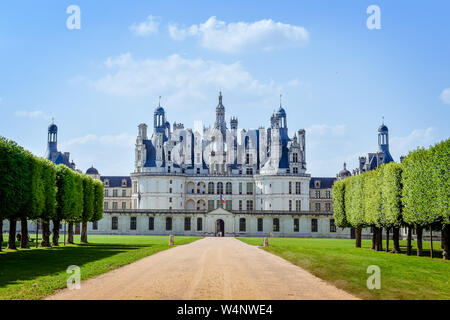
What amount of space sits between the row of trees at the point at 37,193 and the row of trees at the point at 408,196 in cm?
2888

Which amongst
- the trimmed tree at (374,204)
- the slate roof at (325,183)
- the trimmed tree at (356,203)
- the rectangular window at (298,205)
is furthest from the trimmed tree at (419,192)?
the slate roof at (325,183)

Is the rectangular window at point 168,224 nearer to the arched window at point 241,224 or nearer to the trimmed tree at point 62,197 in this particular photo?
the arched window at point 241,224

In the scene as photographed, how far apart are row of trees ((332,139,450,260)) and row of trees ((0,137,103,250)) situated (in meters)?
28.9

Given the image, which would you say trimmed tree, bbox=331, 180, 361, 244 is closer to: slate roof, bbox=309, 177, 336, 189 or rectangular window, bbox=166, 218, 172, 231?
rectangular window, bbox=166, 218, 172, 231

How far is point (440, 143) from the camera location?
37.3 m

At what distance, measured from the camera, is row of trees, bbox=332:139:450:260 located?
36062 millimetres

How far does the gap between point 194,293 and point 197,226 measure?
79.0 meters

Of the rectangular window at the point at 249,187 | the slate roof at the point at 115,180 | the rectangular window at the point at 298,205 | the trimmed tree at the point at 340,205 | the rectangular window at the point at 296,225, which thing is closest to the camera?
the trimmed tree at the point at 340,205

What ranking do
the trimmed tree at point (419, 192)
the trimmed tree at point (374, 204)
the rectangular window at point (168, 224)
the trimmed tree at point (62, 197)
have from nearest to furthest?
1. the trimmed tree at point (419, 192)
2. the trimmed tree at point (374, 204)
3. the trimmed tree at point (62, 197)
4. the rectangular window at point (168, 224)

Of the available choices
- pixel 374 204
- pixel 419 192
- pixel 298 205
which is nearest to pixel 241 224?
pixel 298 205

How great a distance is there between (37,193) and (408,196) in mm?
29840

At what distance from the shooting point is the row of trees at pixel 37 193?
37.2 m

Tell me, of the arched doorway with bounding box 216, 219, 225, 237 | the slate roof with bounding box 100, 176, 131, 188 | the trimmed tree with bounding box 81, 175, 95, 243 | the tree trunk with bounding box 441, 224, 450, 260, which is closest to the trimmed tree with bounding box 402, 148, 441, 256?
the tree trunk with bounding box 441, 224, 450, 260

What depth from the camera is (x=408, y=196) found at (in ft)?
133
